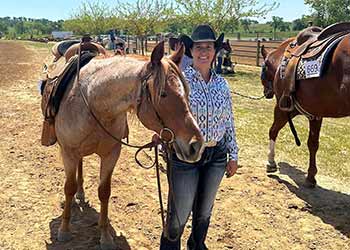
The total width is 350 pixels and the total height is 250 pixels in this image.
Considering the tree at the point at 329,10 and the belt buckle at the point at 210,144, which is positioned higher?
the tree at the point at 329,10

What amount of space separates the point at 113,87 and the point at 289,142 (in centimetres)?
450

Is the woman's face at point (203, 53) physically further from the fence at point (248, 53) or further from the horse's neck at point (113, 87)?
the fence at point (248, 53)

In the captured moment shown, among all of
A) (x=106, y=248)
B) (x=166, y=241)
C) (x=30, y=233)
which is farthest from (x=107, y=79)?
(x=30, y=233)

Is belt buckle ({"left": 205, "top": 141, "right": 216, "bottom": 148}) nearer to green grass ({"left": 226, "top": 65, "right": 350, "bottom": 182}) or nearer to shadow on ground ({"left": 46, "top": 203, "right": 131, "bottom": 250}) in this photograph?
shadow on ground ({"left": 46, "top": 203, "right": 131, "bottom": 250})

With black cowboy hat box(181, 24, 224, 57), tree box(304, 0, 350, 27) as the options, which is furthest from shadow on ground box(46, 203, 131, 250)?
tree box(304, 0, 350, 27)

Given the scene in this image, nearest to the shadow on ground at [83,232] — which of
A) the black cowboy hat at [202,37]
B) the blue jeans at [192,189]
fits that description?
the blue jeans at [192,189]

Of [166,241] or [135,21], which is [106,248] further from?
[135,21]

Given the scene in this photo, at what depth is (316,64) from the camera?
409 cm

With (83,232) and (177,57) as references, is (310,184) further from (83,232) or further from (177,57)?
(177,57)

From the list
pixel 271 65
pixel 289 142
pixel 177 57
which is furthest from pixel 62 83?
pixel 289 142

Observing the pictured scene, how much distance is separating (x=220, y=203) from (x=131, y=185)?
1073 millimetres

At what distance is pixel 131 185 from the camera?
4.55 metres

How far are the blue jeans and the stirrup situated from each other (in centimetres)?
215

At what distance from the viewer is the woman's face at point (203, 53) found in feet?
8.25
